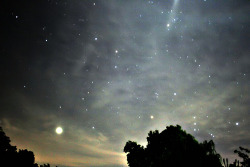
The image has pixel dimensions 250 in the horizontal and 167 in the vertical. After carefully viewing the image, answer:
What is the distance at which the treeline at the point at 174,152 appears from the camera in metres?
12.7

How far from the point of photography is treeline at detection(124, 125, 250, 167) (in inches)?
499

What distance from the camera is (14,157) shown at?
22.1 meters

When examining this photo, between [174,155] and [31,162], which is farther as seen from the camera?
[31,162]

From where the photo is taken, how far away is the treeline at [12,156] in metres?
21.1

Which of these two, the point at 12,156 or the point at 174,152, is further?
the point at 12,156

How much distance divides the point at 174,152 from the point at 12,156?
19.3 meters

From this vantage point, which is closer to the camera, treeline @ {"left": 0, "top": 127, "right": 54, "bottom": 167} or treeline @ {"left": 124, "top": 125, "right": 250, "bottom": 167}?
treeline @ {"left": 124, "top": 125, "right": 250, "bottom": 167}

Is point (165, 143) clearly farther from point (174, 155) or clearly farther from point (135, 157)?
point (174, 155)

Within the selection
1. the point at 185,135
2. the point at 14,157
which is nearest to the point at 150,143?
the point at 185,135

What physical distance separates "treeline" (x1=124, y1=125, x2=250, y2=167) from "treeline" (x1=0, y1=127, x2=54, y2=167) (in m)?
12.8

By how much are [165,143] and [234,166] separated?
55.0 feet

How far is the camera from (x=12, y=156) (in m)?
21.9

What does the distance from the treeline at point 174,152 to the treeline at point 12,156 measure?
12.8 meters

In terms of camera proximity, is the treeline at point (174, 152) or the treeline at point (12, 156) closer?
the treeline at point (174, 152)
